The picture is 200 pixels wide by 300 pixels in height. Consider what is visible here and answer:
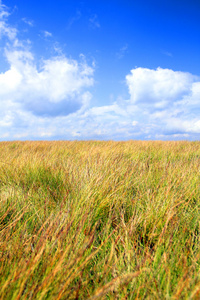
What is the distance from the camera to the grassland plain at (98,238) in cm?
87

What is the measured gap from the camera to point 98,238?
1.53 m

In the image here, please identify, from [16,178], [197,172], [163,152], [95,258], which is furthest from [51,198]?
[163,152]

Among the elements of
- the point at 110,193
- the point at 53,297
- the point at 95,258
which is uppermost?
the point at 110,193

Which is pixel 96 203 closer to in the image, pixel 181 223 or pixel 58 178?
pixel 181 223

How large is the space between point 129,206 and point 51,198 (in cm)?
84

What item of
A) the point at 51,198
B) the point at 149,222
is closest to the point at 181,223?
the point at 149,222

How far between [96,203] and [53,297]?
939 millimetres

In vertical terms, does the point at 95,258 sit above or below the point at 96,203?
below

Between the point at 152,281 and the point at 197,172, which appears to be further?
the point at 197,172

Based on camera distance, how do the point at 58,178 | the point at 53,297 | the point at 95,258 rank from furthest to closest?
1. the point at 58,178
2. the point at 95,258
3. the point at 53,297

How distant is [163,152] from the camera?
16.8ft

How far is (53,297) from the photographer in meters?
0.80

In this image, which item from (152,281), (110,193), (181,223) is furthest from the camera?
(110,193)

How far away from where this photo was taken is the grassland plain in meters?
0.87
